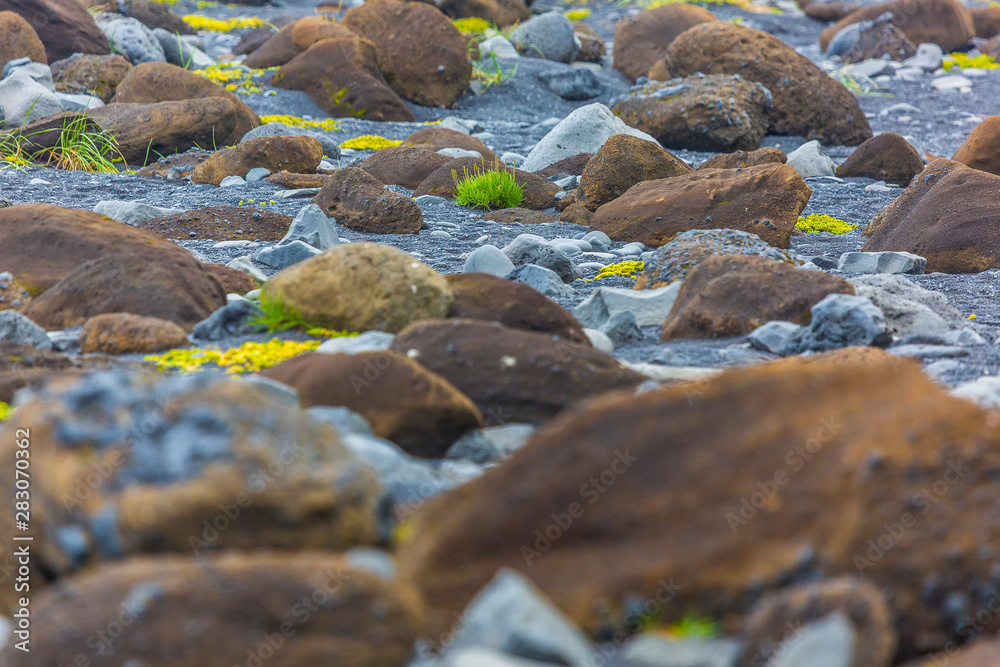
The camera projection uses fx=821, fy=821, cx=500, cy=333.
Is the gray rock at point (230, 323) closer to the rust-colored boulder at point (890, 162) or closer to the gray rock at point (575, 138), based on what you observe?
the gray rock at point (575, 138)

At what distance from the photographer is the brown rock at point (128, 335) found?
10.2 feet

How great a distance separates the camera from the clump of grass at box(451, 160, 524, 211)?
615cm

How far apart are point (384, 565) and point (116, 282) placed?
2.45m

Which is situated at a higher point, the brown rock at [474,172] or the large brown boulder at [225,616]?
the large brown boulder at [225,616]

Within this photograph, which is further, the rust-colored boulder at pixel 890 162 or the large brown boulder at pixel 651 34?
the large brown boulder at pixel 651 34

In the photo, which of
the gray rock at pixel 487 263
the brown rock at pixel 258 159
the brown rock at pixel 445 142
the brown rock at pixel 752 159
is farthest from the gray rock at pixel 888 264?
the brown rock at pixel 258 159

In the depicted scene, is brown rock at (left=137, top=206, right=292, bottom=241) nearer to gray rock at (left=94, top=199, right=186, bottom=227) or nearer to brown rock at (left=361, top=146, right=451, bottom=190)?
gray rock at (left=94, top=199, right=186, bottom=227)

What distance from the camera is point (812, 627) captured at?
1.43m

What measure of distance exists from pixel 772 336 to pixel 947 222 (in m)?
2.23

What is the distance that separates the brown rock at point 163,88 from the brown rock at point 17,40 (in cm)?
172

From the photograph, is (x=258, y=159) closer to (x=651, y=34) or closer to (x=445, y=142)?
(x=445, y=142)

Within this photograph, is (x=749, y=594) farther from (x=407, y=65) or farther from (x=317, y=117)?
(x=407, y=65)

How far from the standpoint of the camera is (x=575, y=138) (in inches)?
303

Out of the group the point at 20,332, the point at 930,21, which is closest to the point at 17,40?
the point at 20,332
